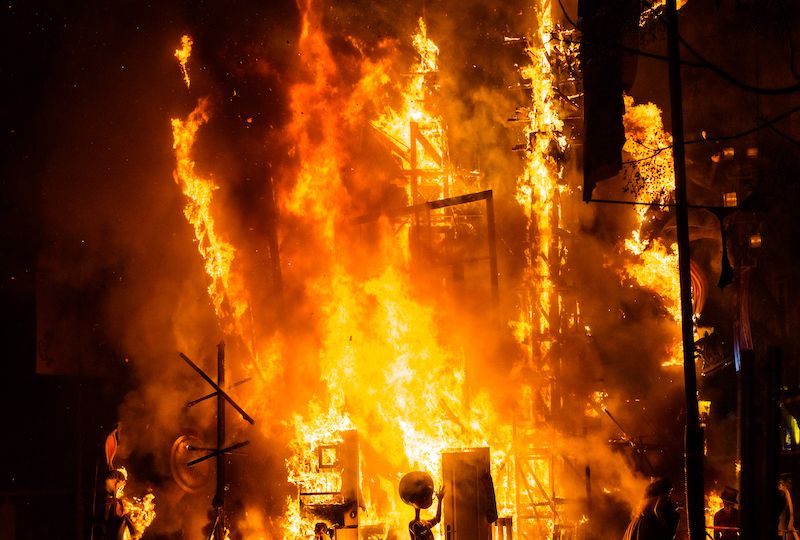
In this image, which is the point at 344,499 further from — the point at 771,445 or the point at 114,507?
the point at 771,445

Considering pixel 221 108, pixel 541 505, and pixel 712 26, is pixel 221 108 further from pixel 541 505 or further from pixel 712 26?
pixel 712 26

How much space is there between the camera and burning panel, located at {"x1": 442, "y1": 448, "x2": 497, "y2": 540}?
13.6 meters

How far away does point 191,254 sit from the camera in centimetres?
1956

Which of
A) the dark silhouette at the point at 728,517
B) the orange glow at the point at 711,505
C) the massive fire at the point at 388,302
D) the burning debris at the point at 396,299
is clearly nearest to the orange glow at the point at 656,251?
the massive fire at the point at 388,302

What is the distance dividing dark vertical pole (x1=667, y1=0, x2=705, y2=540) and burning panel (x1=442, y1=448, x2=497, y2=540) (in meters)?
5.33

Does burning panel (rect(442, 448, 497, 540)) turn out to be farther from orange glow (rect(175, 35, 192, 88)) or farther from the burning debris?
orange glow (rect(175, 35, 192, 88))

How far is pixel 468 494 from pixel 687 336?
5.90 metres

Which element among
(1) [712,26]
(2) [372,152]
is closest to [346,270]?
(2) [372,152]

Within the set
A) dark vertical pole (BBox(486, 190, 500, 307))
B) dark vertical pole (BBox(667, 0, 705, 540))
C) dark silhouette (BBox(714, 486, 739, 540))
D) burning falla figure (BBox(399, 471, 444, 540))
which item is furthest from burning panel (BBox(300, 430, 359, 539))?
dark vertical pole (BBox(667, 0, 705, 540))

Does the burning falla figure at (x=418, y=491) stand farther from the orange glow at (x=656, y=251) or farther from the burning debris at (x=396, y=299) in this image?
the orange glow at (x=656, y=251)

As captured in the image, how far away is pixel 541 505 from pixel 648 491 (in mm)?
6860

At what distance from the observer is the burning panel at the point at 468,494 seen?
1362cm

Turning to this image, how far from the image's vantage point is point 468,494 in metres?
13.7

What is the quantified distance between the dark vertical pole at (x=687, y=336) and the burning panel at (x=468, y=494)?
210 inches
